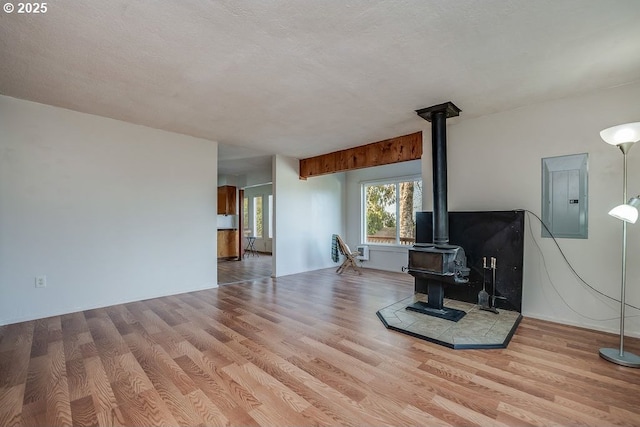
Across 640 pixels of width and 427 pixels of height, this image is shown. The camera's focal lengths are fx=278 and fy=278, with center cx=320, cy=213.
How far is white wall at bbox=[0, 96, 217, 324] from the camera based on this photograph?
308 centimetres

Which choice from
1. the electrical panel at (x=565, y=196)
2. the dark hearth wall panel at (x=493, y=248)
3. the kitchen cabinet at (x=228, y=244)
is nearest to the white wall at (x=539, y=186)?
the electrical panel at (x=565, y=196)

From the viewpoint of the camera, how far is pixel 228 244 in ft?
26.1

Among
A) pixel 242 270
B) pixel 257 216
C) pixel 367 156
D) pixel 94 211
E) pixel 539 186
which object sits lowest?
pixel 242 270

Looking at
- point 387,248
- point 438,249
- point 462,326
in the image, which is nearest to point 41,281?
point 438,249

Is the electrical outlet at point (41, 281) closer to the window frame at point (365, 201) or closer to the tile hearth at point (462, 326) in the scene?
the tile hearth at point (462, 326)

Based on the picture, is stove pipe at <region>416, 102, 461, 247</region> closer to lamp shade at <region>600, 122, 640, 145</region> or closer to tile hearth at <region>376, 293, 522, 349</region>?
tile hearth at <region>376, 293, 522, 349</region>

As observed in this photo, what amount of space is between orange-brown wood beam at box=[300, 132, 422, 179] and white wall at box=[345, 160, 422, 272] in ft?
4.80

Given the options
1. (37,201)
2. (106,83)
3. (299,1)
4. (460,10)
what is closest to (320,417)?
(299,1)

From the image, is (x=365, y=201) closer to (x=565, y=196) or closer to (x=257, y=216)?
(x=565, y=196)

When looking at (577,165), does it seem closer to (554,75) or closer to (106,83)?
(554,75)

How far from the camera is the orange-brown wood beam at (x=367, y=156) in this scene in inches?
169

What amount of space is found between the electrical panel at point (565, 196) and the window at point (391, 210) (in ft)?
9.24

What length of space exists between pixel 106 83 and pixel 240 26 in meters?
1.71

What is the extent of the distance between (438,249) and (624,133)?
1750 mm
